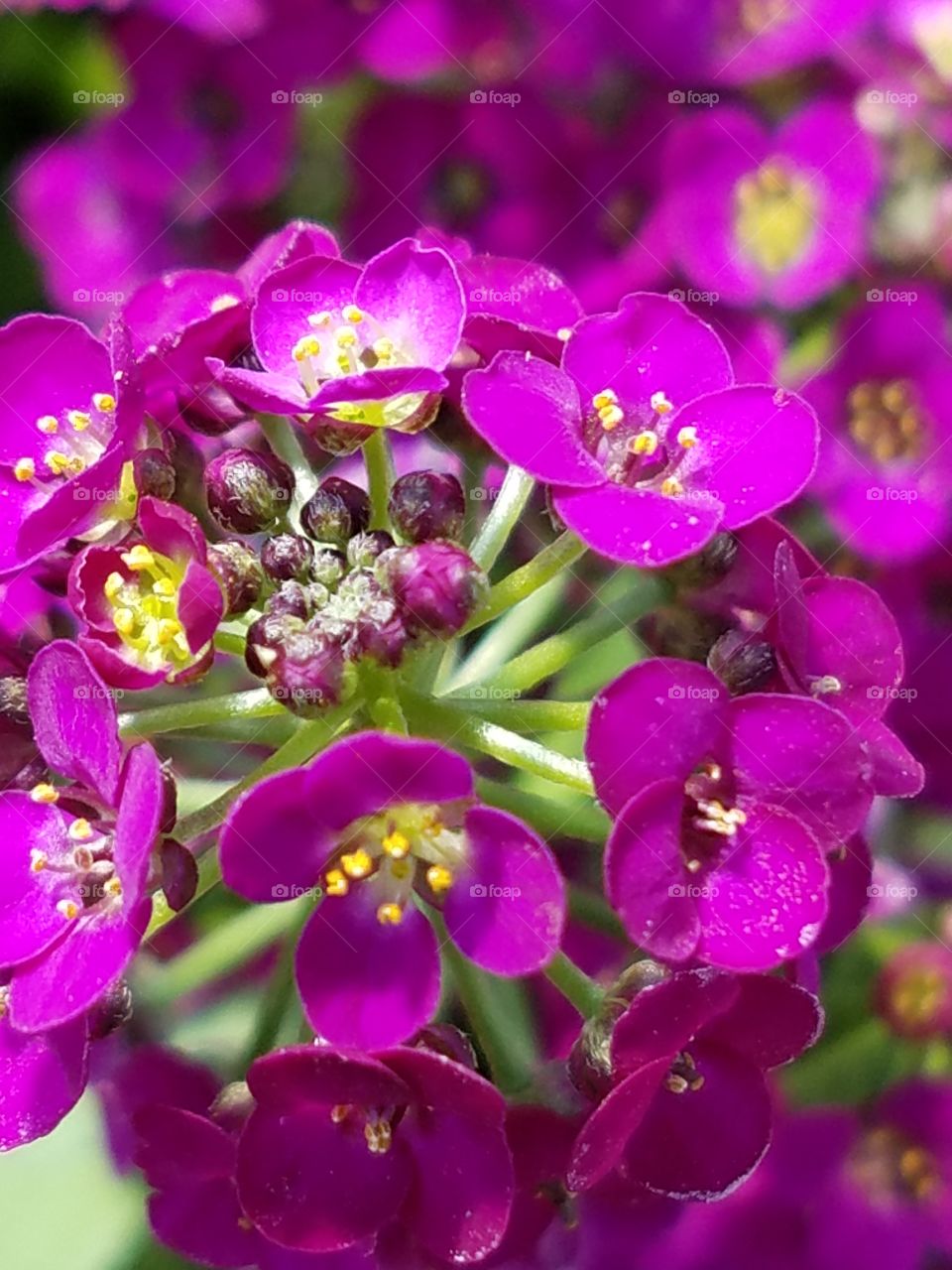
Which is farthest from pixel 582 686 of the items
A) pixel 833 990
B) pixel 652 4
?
pixel 652 4

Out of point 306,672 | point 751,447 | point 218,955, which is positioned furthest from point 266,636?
point 218,955

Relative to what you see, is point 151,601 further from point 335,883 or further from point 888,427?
point 888,427

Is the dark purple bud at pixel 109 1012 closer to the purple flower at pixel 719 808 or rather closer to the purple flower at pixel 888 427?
the purple flower at pixel 719 808

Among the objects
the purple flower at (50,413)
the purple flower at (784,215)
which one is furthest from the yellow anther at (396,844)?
the purple flower at (784,215)

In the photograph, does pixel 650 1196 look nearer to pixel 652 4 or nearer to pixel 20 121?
pixel 652 4

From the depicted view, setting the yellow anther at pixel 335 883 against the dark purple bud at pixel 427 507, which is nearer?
the yellow anther at pixel 335 883

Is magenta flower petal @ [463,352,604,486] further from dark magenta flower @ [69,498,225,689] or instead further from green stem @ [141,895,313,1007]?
green stem @ [141,895,313,1007]
